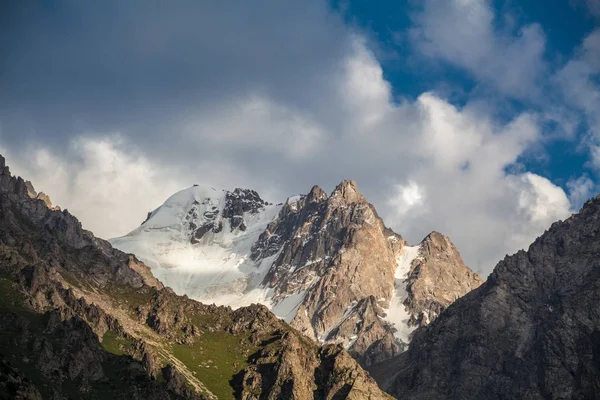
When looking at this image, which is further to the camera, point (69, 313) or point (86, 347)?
point (69, 313)

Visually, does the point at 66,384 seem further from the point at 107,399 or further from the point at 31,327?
the point at 31,327

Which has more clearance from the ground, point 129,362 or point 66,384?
point 129,362

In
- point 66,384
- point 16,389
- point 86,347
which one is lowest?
point 16,389

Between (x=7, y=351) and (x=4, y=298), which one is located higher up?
(x=4, y=298)

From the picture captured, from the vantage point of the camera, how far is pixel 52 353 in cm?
16938

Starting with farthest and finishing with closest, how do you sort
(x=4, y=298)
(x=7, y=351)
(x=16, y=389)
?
(x=4, y=298)
(x=7, y=351)
(x=16, y=389)

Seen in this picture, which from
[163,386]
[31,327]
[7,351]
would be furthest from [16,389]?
[163,386]

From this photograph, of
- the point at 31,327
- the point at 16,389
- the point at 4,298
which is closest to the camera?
the point at 16,389

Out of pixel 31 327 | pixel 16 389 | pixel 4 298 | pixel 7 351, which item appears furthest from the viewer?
pixel 4 298

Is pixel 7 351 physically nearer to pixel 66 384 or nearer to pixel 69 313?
pixel 66 384

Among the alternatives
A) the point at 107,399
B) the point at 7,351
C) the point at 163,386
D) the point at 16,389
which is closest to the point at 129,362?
the point at 163,386

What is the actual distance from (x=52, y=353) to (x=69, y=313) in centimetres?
2647

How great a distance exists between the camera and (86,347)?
597ft

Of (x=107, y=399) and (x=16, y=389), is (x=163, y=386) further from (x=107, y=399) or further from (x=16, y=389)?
A: (x=16, y=389)
